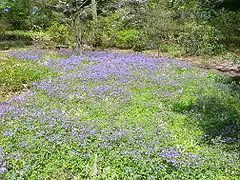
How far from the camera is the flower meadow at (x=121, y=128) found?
5.21 meters

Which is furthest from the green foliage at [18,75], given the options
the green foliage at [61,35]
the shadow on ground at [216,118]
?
the green foliage at [61,35]

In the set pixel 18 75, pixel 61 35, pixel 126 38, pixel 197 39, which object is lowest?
pixel 126 38

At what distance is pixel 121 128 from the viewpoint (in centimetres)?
634

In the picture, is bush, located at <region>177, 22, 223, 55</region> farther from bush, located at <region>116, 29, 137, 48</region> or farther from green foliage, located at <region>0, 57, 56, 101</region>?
green foliage, located at <region>0, 57, 56, 101</region>

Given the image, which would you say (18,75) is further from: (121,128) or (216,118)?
(216,118)

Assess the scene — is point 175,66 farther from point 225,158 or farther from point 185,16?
point 185,16

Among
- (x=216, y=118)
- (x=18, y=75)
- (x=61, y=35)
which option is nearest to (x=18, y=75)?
(x=18, y=75)

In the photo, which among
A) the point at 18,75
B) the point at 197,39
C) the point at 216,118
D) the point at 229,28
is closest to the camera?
the point at 216,118

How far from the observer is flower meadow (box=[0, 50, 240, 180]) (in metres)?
5.21

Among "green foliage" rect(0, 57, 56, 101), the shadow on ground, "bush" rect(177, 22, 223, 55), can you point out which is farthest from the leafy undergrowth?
"bush" rect(177, 22, 223, 55)

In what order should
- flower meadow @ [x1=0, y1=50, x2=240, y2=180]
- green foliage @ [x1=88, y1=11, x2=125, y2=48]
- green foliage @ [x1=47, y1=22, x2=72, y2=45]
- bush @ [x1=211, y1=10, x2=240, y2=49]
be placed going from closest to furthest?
1. flower meadow @ [x1=0, y1=50, x2=240, y2=180]
2. green foliage @ [x1=88, y1=11, x2=125, y2=48]
3. green foliage @ [x1=47, y1=22, x2=72, y2=45]
4. bush @ [x1=211, y1=10, x2=240, y2=49]

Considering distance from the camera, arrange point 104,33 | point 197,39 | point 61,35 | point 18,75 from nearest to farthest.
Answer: point 18,75, point 197,39, point 104,33, point 61,35

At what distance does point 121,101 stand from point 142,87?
48.9 inches

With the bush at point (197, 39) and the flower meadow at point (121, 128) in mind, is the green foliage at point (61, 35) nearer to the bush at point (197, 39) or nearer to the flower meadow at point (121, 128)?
the bush at point (197, 39)
